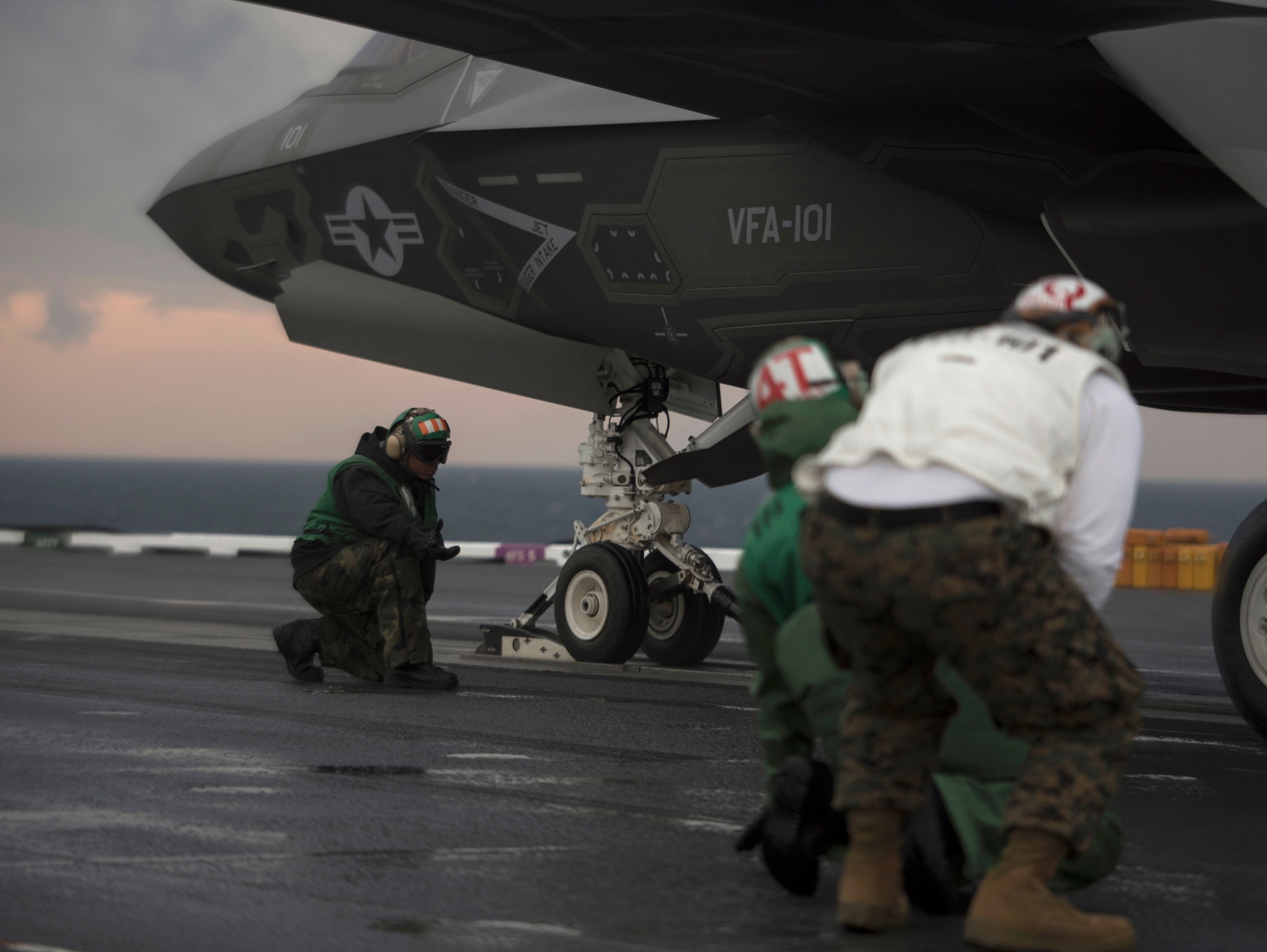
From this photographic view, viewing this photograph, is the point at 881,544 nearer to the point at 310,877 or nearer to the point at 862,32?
the point at 310,877

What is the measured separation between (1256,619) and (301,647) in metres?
5.33

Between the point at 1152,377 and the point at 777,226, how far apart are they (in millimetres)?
2267

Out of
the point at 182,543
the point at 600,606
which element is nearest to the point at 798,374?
the point at 600,606

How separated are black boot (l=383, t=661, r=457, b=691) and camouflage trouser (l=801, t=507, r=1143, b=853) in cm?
522

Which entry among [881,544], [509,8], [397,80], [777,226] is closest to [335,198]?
[397,80]

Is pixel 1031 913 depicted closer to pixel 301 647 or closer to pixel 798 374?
pixel 798 374

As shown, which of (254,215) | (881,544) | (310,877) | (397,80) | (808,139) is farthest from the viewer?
(254,215)

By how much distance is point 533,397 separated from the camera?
1084 centimetres

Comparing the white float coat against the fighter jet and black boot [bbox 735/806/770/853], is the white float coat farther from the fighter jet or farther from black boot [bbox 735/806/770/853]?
the fighter jet

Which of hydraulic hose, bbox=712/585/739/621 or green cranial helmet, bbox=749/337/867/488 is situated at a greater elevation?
green cranial helmet, bbox=749/337/867/488

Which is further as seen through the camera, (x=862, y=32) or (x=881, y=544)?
(x=862, y=32)

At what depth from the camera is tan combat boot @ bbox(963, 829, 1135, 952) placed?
3441 millimetres

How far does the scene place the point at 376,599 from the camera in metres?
8.69

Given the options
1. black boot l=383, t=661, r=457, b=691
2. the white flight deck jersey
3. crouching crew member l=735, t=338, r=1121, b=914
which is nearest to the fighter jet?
black boot l=383, t=661, r=457, b=691
